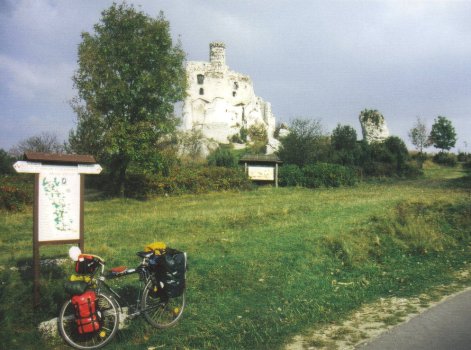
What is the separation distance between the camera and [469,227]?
43.2 ft

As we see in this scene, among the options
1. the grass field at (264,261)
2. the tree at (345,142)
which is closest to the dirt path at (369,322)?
the grass field at (264,261)

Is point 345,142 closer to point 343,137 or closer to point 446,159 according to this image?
point 343,137

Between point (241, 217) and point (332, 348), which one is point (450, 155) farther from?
point (332, 348)

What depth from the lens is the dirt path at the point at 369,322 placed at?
5564 millimetres

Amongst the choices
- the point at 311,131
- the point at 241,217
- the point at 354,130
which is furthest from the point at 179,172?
the point at 354,130

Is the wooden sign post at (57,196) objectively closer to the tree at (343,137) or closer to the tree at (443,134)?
the tree at (343,137)

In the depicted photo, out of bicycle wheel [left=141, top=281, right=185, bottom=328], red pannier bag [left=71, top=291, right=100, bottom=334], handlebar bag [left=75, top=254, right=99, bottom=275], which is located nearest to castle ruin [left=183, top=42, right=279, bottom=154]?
bicycle wheel [left=141, top=281, right=185, bottom=328]

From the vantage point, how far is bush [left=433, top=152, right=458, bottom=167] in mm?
51219

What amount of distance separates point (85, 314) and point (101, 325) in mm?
276

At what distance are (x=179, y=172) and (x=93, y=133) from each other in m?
5.56

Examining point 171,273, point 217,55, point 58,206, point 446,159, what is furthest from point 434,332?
point 217,55

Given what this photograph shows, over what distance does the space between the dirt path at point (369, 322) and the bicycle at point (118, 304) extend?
2.01m

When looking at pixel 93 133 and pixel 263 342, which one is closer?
pixel 263 342

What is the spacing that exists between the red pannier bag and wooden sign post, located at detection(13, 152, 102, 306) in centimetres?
142
